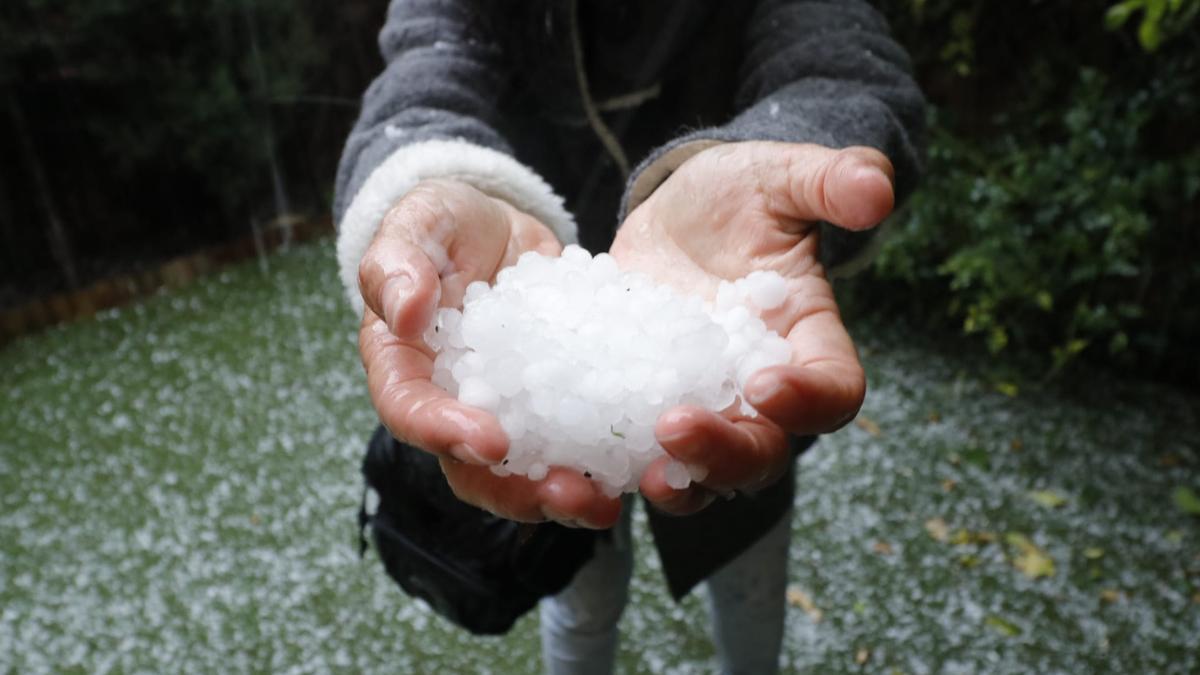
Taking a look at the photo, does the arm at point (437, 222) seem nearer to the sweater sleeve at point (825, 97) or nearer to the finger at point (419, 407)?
the finger at point (419, 407)

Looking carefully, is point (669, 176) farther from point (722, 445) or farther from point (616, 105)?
point (722, 445)

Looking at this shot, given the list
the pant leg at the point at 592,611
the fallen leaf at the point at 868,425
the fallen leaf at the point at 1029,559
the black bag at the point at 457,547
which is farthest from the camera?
the fallen leaf at the point at 868,425

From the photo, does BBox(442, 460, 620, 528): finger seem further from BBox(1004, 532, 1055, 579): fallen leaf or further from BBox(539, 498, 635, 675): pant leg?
BBox(1004, 532, 1055, 579): fallen leaf

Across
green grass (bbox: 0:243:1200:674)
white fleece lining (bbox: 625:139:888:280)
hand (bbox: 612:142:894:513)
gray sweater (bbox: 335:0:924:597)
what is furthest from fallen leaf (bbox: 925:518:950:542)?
hand (bbox: 612:142:894:513)

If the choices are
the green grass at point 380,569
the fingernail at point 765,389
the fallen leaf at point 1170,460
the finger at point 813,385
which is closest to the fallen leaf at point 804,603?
the green grass at point 380,569

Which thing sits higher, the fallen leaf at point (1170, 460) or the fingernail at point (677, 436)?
the fingernail at point (677, 436)
